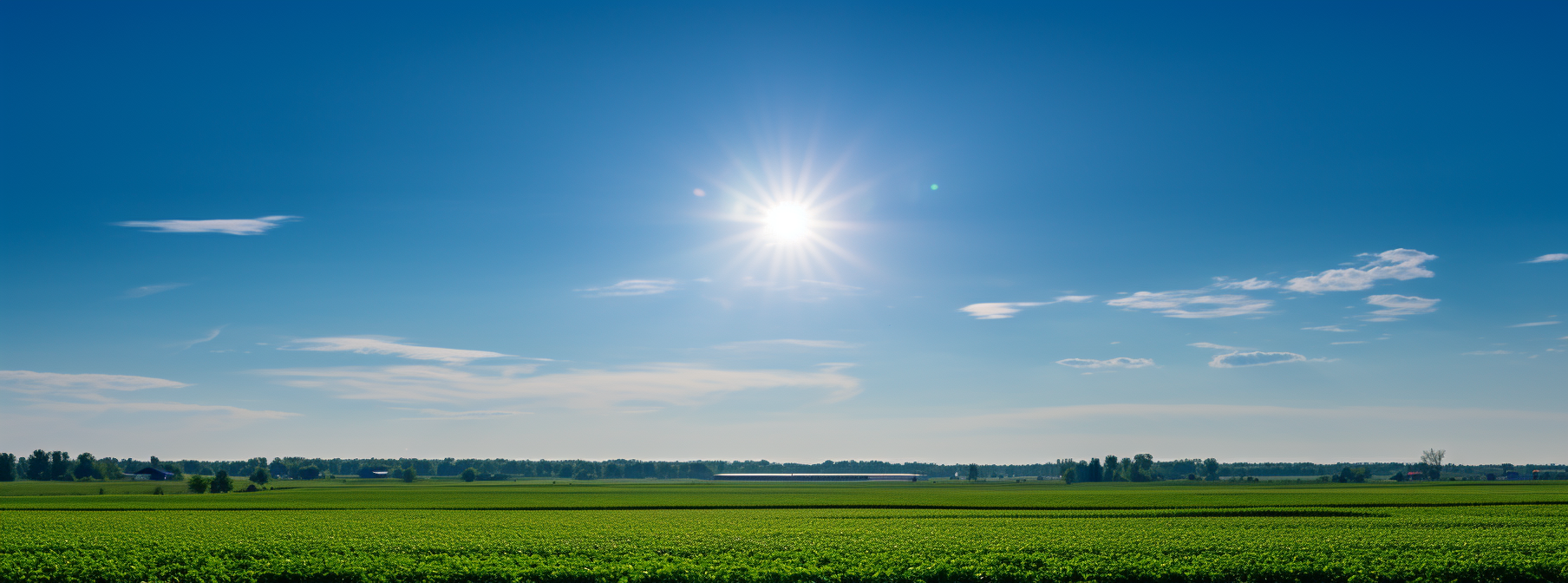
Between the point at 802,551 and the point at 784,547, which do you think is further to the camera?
the point at 784,547

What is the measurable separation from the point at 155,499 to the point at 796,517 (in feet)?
285

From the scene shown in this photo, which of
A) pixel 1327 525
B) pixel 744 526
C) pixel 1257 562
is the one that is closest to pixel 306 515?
pixel 744 526

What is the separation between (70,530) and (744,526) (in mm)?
41851

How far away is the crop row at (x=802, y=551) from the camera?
35312 millimetres

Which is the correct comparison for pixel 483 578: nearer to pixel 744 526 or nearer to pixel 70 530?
pixel 744 526

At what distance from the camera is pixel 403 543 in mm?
44781

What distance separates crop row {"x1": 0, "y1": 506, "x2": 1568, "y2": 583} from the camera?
116 feet

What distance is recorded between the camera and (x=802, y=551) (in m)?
41.2

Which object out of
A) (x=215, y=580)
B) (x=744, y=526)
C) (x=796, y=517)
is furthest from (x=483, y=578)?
(x=796, y=517)

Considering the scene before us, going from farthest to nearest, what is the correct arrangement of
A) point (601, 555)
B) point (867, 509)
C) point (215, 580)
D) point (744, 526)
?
point (867, 509)
point (744, 526)
point (601, 555)
point (215, 580)

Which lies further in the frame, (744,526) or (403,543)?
(744,526)

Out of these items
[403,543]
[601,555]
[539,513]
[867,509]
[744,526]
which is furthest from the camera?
[867,509]

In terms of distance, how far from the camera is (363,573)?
35656 mm

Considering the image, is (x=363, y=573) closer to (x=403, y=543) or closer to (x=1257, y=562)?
(x=403, y=543)
